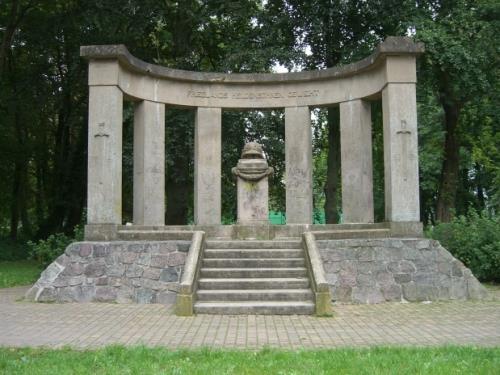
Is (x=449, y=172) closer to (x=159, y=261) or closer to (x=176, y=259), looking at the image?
(x=176, y=259)

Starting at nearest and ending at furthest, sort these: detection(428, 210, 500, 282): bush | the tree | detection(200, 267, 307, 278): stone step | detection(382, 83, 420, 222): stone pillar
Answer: detection(200, 267, 307, 278): stone step, detection(382, 83, 420, 222): stone pillar, detection(428, 210, 500, 282): bush, the tree

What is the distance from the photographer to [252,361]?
18.8 feet

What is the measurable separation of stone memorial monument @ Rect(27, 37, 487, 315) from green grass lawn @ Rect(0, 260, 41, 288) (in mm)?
3324

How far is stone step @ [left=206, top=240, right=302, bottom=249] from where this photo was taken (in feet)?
37.0

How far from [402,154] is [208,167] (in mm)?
5140

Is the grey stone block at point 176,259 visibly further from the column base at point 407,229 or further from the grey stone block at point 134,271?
the column base at point 407,229

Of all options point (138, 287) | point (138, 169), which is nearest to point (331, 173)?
point (138, 169)

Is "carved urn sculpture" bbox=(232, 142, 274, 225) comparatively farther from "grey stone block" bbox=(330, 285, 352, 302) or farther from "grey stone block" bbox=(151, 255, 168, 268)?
"grey stone block" bbox=(330, 285, 352, 302)

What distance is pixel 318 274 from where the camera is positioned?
963 cm

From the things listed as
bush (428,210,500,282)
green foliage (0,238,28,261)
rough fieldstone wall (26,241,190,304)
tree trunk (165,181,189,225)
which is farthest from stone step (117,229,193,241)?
green foliage (0,238,28,261)

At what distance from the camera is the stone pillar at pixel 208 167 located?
1463 centimetres

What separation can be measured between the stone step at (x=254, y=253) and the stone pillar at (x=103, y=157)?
2265mm

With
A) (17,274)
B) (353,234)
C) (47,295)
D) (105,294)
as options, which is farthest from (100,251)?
(17,274)

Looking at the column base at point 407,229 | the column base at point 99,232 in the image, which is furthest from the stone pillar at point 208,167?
the column base at point 407,229
